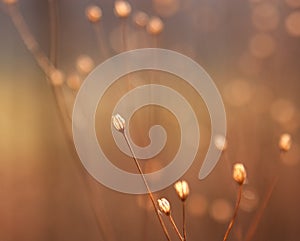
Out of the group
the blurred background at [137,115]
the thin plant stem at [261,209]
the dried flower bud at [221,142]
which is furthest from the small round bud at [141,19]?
the thin plant stem at [261,209]

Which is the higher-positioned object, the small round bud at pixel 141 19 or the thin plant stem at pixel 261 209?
the small round bud at pixel 141 19

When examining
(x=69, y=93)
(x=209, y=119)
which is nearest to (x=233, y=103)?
(x=209, y=119)

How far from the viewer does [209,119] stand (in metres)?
1.09

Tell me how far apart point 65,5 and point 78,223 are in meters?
0.58

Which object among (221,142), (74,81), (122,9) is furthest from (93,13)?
(221,142)

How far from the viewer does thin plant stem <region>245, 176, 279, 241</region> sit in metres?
1.08

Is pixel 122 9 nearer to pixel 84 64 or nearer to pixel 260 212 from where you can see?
pixel 84 64

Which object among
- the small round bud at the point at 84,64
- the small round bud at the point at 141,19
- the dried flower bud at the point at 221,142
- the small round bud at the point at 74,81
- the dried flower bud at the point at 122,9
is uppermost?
the dried flower bud at the point at 122,9

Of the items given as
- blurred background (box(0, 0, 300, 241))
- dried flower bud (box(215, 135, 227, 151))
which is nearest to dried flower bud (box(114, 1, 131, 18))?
blurred background (box(0, 0, 300, 241))

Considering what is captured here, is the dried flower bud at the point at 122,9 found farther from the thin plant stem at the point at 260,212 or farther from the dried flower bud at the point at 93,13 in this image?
the thin plant stem at the point at 260,212

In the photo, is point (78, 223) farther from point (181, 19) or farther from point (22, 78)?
point (181, 19)

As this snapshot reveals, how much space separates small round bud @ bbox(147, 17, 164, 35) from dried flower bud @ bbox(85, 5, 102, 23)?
0.44 feet

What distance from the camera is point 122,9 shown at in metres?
1.07

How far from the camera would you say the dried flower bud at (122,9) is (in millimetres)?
1071
